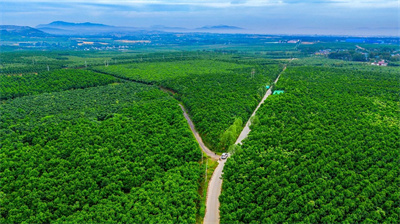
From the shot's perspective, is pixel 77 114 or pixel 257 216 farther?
pixel 77 114

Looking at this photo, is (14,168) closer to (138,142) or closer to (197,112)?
(138,142)

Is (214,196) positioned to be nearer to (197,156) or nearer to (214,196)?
(214,196)

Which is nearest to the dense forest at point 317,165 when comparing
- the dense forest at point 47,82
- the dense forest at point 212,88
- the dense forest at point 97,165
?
the dense forest at point 212,88

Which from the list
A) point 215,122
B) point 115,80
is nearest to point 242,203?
point 215,122

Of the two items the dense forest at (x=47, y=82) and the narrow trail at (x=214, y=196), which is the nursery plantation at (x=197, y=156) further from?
the dense forest at (x=47, y=82)

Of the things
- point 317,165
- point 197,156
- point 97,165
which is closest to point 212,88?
point 197,156

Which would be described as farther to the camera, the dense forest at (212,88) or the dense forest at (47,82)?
the dense forest at (47,82)

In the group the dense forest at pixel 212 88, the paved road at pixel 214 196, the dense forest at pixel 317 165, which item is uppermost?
the dense forest at pixel 212 88
